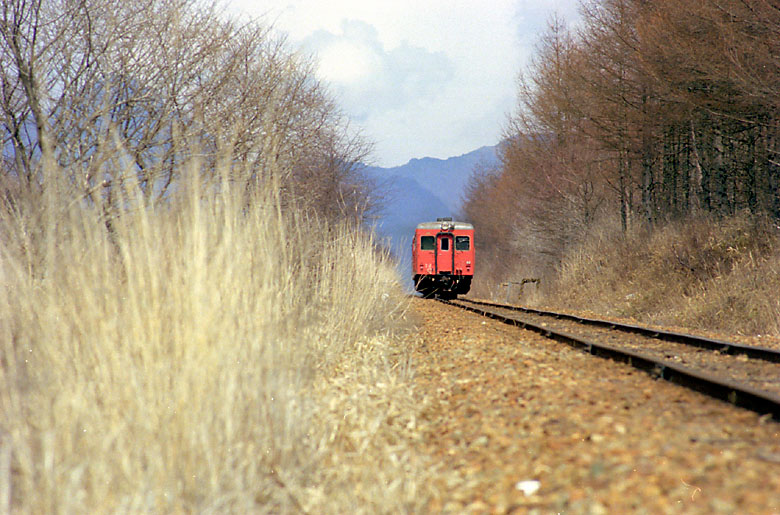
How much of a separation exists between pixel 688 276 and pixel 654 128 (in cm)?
409

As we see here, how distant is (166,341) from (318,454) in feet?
3.21

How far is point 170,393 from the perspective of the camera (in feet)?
9.76

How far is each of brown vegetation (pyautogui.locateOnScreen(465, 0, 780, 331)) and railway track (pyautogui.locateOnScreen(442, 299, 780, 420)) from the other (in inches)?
124

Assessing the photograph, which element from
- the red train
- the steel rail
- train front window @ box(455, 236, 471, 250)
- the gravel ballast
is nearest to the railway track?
the steel rail

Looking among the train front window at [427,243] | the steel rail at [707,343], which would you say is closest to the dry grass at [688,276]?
the steel rail at [707,343]

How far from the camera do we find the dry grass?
10016 millimetres

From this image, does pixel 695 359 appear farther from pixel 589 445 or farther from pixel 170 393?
A: pixel 170 393

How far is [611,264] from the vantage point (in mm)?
16641

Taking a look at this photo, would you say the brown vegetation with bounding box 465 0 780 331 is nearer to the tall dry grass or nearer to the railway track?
the railway track

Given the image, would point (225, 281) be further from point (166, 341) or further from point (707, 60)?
point (707, 60)

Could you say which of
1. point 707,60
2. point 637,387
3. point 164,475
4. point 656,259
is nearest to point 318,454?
point 164,475

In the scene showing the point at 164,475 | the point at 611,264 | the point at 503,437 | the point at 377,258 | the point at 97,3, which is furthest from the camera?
the point at 611,264

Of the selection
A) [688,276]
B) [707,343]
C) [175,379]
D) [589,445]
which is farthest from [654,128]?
[175,379]

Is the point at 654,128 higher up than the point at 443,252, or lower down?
higher up
